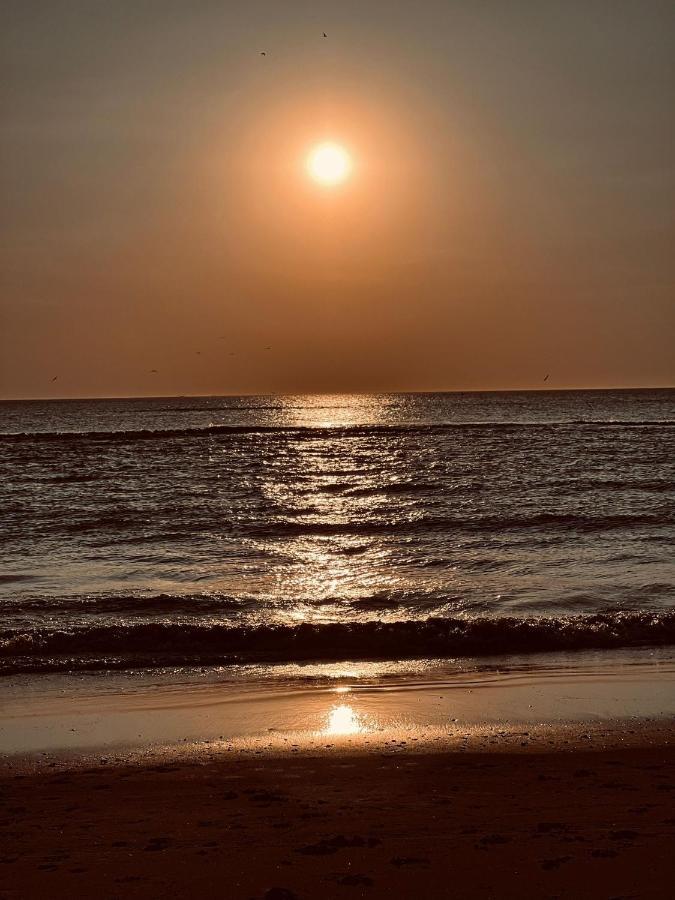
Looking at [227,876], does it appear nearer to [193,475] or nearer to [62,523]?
[62,523]

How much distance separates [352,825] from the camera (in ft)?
22.1

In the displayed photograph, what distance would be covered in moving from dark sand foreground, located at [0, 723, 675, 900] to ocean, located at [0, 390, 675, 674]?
16.1ft

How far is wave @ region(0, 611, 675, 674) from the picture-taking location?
1320 centimetres

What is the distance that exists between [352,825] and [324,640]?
7271mm

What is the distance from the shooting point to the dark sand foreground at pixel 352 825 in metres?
5.77

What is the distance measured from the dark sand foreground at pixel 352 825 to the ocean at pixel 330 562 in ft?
16.1

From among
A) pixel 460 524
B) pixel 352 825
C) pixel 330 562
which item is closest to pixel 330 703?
pixel 352 825

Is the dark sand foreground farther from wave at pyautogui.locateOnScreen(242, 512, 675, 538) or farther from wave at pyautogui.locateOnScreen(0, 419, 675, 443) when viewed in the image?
wave at pyautogui.locateOnScreen(0, 419, 675, 443)

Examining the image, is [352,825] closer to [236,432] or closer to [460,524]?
[460,524]

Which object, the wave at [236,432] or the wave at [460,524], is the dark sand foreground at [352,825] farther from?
the wave at [236,432]

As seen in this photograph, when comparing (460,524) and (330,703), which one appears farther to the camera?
(460,524)

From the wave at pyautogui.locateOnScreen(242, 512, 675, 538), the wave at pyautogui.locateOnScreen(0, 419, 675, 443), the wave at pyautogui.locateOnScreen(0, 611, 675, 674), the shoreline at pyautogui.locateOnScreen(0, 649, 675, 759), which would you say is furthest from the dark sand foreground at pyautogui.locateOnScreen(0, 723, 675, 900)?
the wave at pyautogui.locateOnScreen(0, 419, 675, 443)

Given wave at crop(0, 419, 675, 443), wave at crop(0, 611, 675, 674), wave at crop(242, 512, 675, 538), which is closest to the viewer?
wave at crop(0, 611, 675, 674)

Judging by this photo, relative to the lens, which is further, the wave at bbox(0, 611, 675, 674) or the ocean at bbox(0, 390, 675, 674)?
the ocean at bbox(0, 390, 675, 674)
